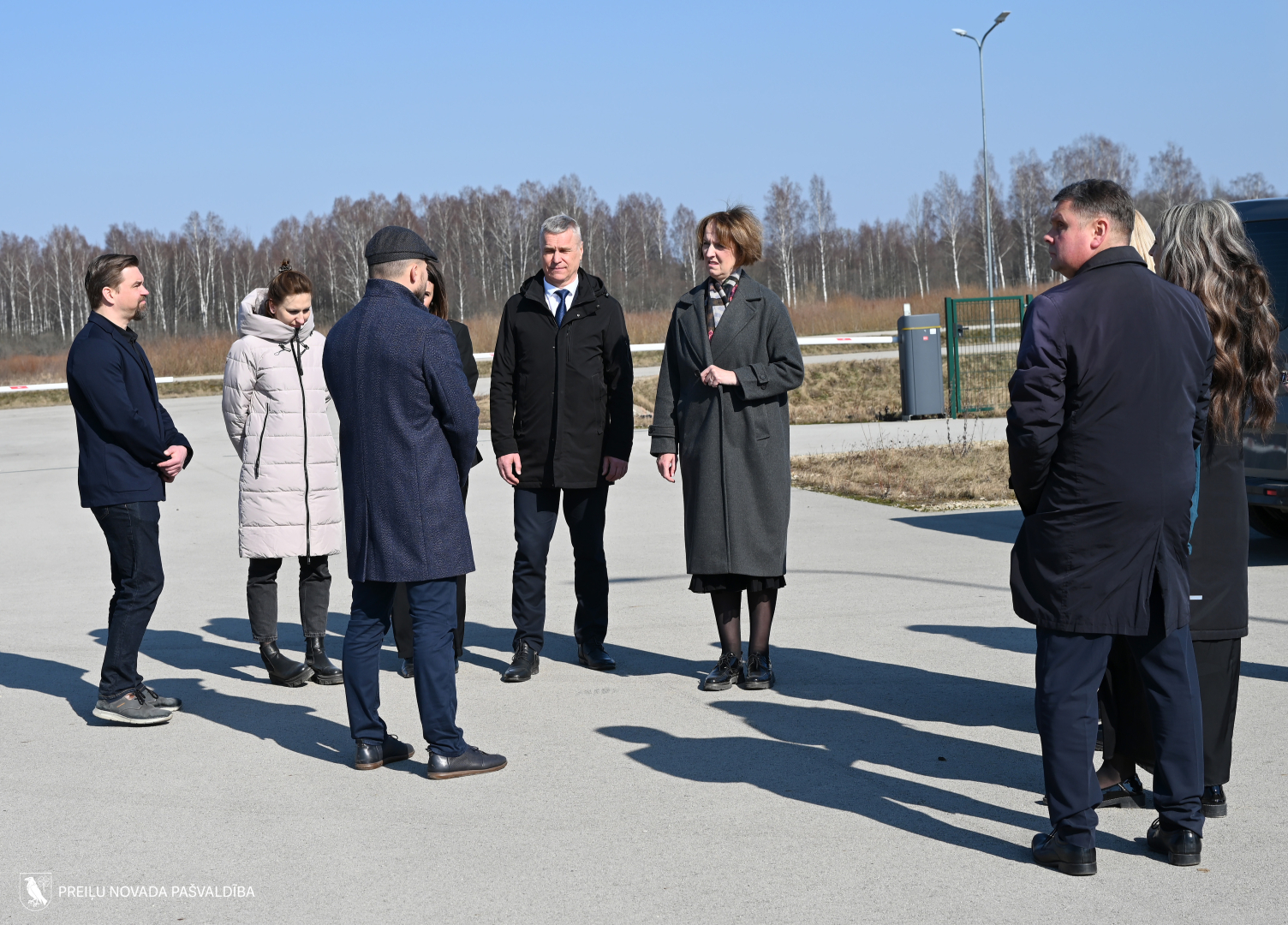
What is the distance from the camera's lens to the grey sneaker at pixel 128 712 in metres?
5.30

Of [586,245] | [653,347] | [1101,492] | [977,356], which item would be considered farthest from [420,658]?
[586,245]

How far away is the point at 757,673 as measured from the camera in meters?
5.63

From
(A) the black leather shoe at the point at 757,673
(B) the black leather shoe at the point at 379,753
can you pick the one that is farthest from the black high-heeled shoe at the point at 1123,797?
(B) the black leather shoe at the point at 379,753

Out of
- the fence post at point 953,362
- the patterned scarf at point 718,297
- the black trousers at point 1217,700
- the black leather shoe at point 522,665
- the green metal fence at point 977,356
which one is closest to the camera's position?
the black trousers at point 1217,700

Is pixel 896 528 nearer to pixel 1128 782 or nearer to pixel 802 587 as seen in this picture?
pixel 802 587

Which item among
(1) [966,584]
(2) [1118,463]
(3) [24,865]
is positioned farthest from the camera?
(1) [966,584]

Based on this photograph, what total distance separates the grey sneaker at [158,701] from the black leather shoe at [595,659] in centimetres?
189

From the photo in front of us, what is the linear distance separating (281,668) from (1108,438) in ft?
13.5

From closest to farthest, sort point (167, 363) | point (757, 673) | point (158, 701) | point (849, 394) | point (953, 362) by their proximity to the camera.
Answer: point (158, 701) < point (757, 673) < point (953, 362) < point (849, 394) < point (167, 363)

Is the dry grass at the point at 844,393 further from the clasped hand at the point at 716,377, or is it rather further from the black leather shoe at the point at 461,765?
the black leather shoe at the point at 461,765

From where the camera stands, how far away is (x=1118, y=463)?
338cm

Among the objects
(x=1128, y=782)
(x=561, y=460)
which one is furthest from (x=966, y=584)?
(x=1128, y=782)

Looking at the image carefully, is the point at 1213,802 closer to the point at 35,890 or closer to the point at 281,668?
the point at 35,890

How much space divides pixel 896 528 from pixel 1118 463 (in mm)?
6412
